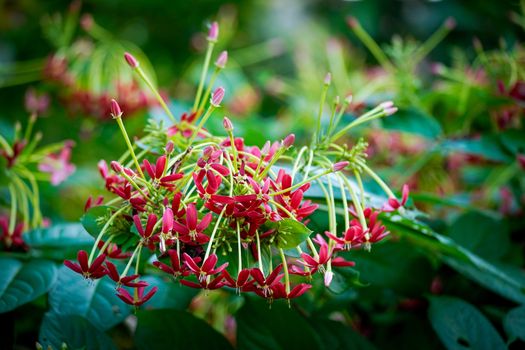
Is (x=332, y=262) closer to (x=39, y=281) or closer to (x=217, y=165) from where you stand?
(x=217, y=165)

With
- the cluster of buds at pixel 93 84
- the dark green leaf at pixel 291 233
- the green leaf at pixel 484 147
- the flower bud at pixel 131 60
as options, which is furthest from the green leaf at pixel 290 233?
the cluster of buds at pixel 93 84

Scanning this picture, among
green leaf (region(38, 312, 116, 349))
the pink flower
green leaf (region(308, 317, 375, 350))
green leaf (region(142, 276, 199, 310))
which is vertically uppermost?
the pink flower

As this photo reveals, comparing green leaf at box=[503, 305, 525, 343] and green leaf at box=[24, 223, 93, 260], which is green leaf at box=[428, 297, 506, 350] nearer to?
green leaf at box=[503, 305, 525, 343]

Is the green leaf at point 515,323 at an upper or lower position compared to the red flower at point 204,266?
lower

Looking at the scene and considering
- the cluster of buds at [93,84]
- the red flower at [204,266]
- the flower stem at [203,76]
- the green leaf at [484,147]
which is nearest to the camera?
the red flower at [204,266]

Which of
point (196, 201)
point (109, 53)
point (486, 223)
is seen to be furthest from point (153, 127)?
point (109, 53)

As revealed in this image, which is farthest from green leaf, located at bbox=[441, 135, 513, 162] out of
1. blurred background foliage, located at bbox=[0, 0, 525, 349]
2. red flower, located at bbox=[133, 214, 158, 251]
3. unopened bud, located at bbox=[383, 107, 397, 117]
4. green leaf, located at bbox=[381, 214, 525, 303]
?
red flower, located at bbox=[133, 214, 158, 251]

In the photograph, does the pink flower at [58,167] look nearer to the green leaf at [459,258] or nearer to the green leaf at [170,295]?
the green leaf at [170,295]
